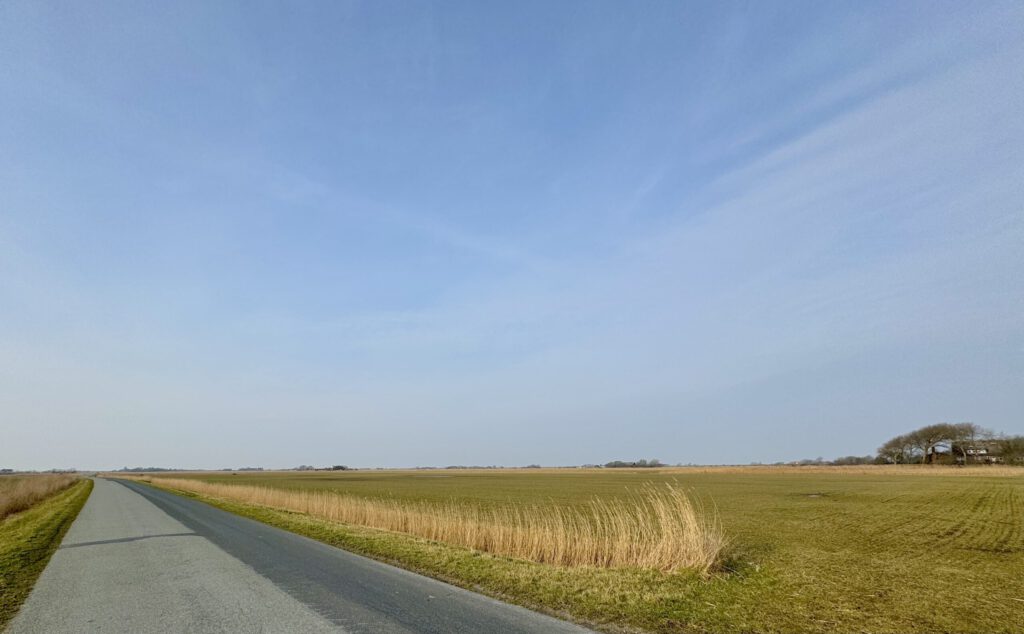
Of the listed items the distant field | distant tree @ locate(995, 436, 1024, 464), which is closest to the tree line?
distant tree @ locate(995, 436, 1024, 464)

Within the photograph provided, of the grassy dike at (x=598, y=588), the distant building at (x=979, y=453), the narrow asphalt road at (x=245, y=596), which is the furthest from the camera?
the distant building at (x=979, y=453)

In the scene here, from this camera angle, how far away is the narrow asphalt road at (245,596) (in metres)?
6.98

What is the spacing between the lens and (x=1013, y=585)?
33.2 ft

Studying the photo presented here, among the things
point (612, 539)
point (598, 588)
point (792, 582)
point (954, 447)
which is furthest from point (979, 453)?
point (598, 588)

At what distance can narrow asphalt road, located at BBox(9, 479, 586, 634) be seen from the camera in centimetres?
698

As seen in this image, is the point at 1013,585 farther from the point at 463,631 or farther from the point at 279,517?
the point at 279,517

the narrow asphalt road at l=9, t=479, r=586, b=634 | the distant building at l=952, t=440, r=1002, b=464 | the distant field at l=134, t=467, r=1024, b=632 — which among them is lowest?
the distant building at l=952, t=440, r=1002, b=464

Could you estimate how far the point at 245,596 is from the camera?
8.35m

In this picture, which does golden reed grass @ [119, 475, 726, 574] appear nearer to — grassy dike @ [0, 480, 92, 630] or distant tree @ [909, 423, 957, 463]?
grassy dike @ [0, 480, 92, 630]

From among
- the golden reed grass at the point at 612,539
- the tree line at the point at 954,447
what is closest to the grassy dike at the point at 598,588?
the golden reed grass at the point at 612,539

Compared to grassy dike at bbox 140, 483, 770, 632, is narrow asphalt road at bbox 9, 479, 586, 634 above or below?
above

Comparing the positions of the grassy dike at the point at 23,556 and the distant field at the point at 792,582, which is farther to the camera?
the grassy dike at the point at 23,556

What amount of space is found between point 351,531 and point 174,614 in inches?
434

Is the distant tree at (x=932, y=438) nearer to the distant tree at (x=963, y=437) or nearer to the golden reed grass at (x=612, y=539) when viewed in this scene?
the distant tree at (x=963, y=437)
